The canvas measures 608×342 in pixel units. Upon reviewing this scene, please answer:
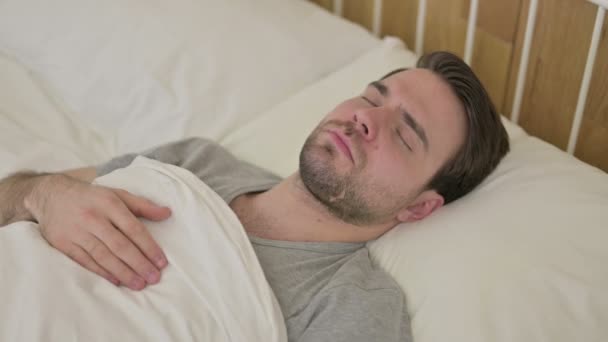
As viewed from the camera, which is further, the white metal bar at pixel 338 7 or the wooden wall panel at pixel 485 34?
the white metal bar at pixel 338 7

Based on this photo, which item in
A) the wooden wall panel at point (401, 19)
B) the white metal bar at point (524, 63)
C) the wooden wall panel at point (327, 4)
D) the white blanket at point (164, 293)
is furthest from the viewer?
the wooden wall panel at point (327, 4)

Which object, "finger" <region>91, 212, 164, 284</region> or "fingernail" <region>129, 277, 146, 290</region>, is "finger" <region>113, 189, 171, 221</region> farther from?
"fingernail" <region>129, 277, 146, 290</region>

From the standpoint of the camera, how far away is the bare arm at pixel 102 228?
114 cm

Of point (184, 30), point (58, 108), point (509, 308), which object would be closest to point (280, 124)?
point (184, 30)

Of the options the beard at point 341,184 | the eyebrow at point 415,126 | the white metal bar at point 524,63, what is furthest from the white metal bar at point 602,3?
the beard at point 341,184

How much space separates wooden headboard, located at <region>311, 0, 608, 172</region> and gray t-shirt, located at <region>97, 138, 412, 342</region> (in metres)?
0.54

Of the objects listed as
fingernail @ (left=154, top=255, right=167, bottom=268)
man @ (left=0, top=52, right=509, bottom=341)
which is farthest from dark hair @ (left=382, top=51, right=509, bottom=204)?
fingernail @ (left=154, top=255, right=167, bottom=268)

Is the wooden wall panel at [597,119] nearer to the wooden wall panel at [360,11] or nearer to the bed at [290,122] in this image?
the bed at [290,122]

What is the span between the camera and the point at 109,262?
1143mm

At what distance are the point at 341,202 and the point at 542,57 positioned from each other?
58 cm

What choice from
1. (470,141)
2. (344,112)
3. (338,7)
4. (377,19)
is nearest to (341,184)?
(344,112)

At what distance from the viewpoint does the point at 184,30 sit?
1800 millimetres

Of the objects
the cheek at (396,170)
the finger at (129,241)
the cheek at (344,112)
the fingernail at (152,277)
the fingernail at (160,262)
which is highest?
the cheek at (344,112)

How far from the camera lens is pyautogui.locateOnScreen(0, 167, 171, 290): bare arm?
3.74ft
